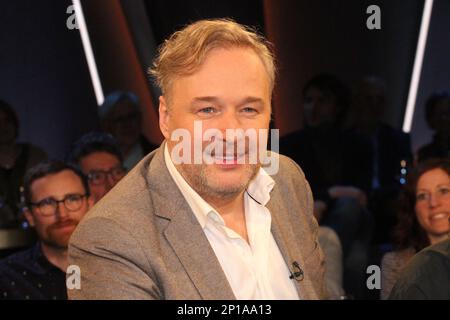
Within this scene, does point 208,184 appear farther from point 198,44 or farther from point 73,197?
point 73,197

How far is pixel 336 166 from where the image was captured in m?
4.59

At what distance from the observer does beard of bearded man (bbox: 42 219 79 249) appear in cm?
343

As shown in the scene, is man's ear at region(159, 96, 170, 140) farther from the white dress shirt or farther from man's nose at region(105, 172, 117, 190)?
man's nose at region(105, 172, 117, 190)

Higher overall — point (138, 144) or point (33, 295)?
point (138, 144)

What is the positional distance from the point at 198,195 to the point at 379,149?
110 inches

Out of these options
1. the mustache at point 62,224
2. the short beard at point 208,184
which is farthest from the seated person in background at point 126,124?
the short beard at point 208,184

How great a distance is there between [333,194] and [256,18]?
1114 mm

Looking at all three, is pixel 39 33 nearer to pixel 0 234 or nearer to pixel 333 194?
pixel 0 234

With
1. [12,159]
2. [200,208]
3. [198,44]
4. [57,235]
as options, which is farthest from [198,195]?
[12,159]

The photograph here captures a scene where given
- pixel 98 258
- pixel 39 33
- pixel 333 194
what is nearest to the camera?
pixel 98 258

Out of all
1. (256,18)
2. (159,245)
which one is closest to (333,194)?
(256,18)

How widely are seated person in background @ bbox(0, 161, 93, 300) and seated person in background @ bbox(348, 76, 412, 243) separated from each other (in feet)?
5.78
